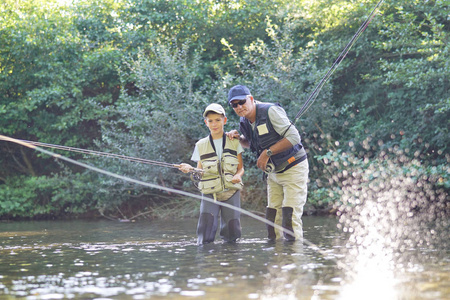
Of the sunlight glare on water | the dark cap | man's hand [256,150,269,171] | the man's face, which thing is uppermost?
the dark cap

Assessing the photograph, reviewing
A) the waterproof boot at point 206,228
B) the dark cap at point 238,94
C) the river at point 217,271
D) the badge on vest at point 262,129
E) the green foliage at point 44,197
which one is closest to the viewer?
the river at point 217,271

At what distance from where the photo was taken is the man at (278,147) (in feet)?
19.6

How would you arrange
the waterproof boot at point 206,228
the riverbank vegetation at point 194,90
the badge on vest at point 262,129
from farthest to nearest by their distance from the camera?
the riverbank vegetation at point 194,90 → the waterproof boot at point 206,228 → the badge on vest at point 262,129

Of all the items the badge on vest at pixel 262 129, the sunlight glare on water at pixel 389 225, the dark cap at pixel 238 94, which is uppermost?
the dark cap at pixel 238 94

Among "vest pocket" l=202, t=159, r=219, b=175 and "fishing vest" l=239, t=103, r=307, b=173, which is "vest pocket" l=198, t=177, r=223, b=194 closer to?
"vest pocket" l=202, t=159, r=219, b=175

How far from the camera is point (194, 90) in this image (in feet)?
43.7

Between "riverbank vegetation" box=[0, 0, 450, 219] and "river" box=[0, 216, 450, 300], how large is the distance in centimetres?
446

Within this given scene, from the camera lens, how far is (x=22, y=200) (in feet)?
44.6

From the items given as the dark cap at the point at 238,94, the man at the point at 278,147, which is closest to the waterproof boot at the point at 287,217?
the man at the point at 278,147

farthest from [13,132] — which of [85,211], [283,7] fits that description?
[283,7]

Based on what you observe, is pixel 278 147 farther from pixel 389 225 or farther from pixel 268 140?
pixel 389 225

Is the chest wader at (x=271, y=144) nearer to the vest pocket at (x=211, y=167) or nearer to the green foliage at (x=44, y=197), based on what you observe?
the vest pocket at (x=211, y=167)

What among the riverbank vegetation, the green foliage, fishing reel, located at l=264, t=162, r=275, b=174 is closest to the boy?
fishing reel, located at l=264, t=162, r=275, b=174

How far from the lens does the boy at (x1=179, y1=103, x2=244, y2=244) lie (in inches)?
239
